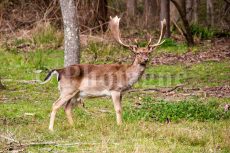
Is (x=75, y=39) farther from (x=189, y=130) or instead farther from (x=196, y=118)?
(x=189, y=130)

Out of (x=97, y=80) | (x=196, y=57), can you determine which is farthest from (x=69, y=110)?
(x=196, y=57)

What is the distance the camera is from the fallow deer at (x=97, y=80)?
1102cm

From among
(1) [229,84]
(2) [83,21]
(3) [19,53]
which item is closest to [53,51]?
(3) [19,53]

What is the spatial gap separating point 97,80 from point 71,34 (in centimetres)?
241

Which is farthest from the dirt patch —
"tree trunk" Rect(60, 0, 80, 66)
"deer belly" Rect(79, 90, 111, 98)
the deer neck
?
"deer belly" Rect(79, 90, 111, 98)

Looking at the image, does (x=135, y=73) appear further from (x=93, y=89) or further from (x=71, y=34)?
(x=71, y=34)

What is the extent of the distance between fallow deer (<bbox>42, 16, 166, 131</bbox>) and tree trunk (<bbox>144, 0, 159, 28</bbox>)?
47.8ft

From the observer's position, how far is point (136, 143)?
8836mm

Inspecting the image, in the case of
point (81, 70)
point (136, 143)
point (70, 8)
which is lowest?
point (136, 143)

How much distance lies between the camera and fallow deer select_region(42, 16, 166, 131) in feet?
36.1

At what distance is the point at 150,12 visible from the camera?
1145 inches

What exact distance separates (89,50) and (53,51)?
2.05 m

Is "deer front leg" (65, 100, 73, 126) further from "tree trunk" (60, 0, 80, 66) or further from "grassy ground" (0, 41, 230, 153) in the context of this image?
"tree trunk" (60, 0, 80, 66)

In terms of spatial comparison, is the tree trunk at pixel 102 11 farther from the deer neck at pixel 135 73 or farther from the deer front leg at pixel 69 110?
the deer front leg at pixel 69 110
